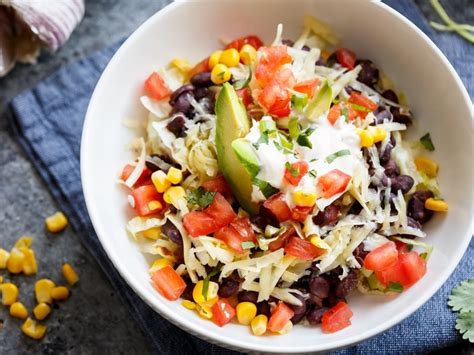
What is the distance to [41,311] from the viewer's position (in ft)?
10.9

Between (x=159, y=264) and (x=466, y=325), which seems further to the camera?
(x=466, y=325)

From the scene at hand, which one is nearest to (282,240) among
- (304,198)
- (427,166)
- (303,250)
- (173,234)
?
(303,250)

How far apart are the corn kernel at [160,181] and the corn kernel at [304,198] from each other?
0.50 meters

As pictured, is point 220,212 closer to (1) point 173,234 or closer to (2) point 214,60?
(1) point 173,234

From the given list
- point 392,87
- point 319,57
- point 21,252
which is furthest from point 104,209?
point 392,87

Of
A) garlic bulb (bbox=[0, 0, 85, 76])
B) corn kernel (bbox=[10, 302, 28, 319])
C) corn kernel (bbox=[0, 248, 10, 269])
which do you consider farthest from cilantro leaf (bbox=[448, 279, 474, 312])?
garlic bulb (bbox=[0, 0, 85, 76])

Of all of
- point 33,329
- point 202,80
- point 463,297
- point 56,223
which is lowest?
point 33,329

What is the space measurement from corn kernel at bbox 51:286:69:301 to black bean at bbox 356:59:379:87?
1532 mm

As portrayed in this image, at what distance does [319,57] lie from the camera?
304 centimetres

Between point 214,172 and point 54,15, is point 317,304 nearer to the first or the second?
point 214,172

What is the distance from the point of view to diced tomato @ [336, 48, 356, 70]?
10.1 ft

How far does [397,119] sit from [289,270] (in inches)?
30.5

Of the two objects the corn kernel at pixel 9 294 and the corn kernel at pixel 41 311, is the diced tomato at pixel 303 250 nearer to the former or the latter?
the corn kernel at pixel 41 311

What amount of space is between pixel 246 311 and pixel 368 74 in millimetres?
1060
